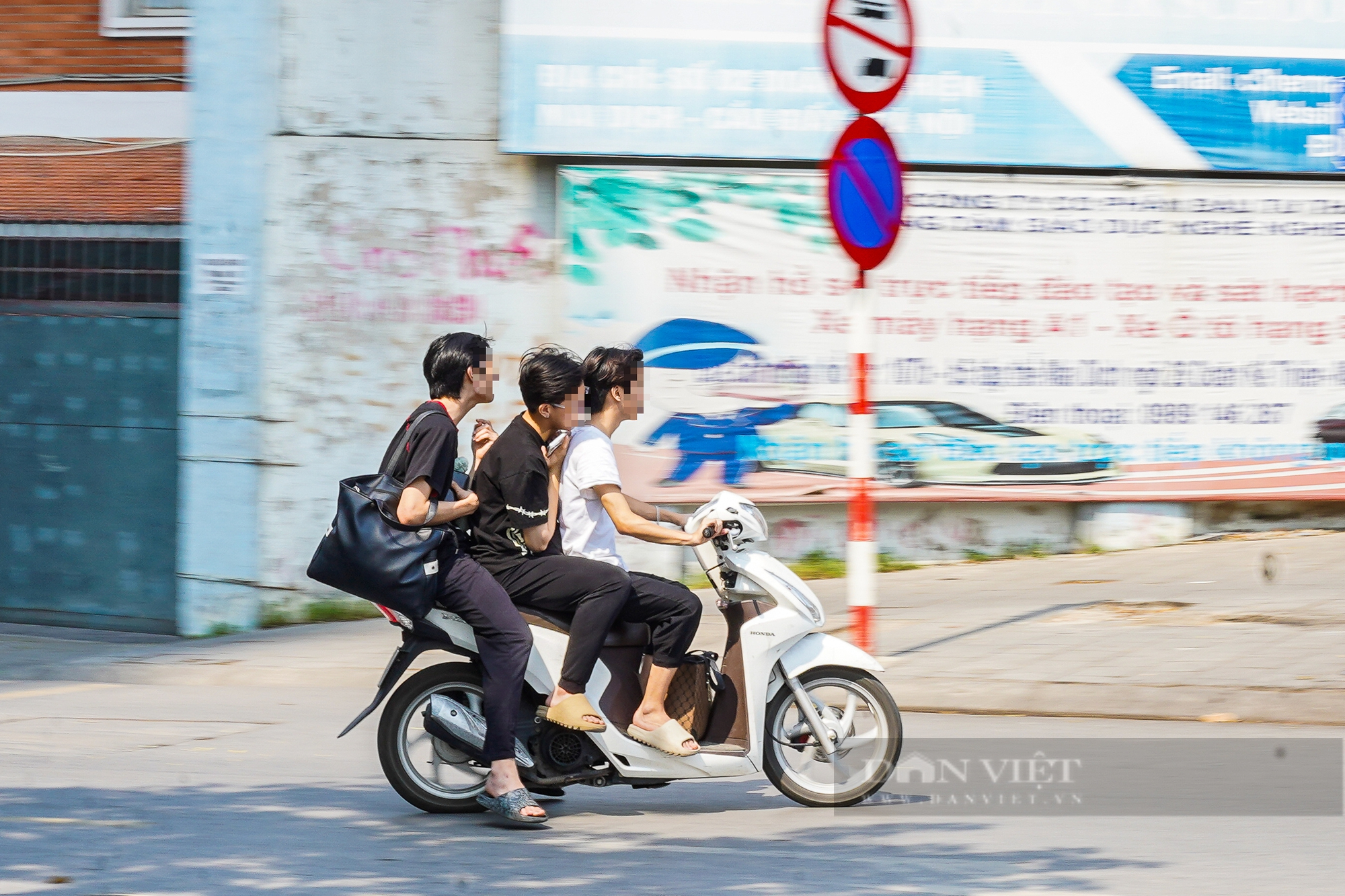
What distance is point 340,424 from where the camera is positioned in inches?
421

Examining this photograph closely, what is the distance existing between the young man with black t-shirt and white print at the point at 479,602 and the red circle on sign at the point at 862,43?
3.29m

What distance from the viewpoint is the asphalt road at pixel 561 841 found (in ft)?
15.0

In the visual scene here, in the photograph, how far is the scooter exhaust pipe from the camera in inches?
214

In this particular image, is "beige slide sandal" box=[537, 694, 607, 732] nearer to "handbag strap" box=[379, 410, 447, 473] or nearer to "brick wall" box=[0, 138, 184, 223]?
"handbag strap" box=[379, 410, 447, 473]

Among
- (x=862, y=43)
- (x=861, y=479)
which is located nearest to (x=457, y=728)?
(x=861, y=479)

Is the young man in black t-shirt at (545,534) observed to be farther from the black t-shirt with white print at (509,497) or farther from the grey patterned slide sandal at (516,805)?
the grey patterned slide sandal at (516,805)

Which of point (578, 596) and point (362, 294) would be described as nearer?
point (578, 596)

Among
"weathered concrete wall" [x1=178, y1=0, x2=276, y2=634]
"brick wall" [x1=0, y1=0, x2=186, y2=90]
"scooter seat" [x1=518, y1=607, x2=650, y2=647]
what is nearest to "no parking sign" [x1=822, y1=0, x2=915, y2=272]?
"scooter seat" [x1=518, y1=607, x2=650, y2=647]

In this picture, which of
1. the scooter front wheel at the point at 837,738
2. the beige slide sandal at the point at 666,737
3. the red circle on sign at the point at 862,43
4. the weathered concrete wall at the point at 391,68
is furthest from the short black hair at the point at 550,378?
the weathered concrete wall at the point at 391,68

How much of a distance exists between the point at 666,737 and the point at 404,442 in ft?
4.55

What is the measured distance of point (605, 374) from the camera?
556 cm

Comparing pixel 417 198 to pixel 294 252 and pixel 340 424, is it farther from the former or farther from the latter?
pixel 340 424

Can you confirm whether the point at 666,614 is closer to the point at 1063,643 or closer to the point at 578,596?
the point at 578,596

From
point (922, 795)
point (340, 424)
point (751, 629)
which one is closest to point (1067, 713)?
point (922, 795)
